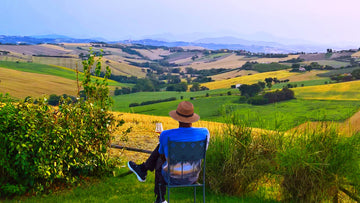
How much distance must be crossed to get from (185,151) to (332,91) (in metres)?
78.5

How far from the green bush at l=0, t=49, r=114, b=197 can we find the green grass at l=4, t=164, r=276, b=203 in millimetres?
234

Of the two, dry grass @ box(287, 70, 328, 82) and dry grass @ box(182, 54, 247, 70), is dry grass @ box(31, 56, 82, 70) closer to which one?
dry grass @ box(182, 54, 247, 70)

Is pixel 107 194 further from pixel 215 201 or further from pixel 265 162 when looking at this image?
pixel 265 162

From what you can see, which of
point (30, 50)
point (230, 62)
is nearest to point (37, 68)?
point (30, 50)

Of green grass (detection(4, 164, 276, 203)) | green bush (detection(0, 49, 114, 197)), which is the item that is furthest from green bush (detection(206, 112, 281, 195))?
green bush (detection(0, 49, 114, 197))

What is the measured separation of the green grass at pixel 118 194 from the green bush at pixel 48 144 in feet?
0.77

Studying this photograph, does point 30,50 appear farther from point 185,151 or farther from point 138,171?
point 185,151

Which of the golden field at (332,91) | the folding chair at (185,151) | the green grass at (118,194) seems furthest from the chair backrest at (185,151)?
the golden field at (332,91)

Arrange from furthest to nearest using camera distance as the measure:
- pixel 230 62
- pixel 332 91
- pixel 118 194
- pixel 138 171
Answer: pixel 230 62, pixel 332 91, pixel 118 194, pixel 138 171

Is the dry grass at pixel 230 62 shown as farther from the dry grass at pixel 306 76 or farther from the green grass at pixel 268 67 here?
the dry grass at pixel 306 76

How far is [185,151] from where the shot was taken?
446 centimetres

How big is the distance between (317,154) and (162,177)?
258 cm

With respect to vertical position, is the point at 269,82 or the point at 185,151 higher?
the point at 185,151

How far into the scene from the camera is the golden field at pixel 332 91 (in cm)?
7112
